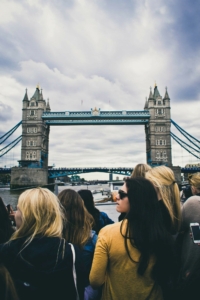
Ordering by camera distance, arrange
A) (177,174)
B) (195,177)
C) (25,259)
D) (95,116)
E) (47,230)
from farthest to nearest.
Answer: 1. (95,116)
2. (177,174)
3. (195,177)
4. (47,230)
5. (25,259)

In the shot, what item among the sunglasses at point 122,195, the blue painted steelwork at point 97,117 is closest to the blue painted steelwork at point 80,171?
the blue painted steelwork at point 97,117

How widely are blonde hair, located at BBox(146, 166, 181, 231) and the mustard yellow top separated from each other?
0.49m

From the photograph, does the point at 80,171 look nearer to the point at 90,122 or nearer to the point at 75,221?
the point at 90,122

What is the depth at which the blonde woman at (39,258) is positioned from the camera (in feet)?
4.21

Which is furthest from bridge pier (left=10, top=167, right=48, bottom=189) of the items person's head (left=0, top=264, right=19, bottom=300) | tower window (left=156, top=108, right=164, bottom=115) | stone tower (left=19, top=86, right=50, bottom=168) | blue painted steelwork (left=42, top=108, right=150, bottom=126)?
person's head (left=0, top=264, right=19, bottom=300)

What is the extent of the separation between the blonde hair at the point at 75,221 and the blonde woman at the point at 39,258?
1.85 feet

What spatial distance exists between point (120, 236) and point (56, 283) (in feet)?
1.45

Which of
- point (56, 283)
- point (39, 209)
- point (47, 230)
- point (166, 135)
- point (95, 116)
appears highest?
point (95, 116)

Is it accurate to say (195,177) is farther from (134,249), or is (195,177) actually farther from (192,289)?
(134,249)

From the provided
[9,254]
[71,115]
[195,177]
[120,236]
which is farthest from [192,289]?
[71,115]

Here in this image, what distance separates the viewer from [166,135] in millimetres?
41906

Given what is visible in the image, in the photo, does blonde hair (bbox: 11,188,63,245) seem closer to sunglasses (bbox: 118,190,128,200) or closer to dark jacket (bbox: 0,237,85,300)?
dark jacket (bbox: 0,237,85,300)

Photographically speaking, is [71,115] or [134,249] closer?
[134,249]

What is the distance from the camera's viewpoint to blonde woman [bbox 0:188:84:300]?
4.21 feet
